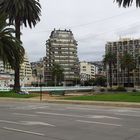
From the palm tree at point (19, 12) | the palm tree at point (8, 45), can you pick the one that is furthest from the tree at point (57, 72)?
the palm tree at point (8, 45)

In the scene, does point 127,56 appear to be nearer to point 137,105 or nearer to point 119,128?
point 137,105

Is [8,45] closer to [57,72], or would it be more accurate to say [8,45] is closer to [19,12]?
[19,12]

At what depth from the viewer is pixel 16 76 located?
53.9 m

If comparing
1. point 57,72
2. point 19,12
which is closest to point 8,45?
point 19,12

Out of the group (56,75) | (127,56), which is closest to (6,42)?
(127,56)

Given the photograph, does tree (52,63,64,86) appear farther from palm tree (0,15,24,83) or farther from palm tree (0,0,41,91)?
palm tree (0,15,24,83)

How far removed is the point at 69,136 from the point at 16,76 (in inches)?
1630

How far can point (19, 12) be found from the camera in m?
53.3

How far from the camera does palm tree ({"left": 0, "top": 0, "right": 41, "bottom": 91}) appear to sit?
2075 inches

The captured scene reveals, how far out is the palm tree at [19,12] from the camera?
52694 mm

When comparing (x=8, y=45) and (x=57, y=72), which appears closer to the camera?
(x=8, y=45)

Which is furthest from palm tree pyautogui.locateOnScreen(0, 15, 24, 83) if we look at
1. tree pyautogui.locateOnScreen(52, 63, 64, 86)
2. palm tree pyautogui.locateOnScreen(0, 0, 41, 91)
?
tree pyautogui.locateOnScreen(52, 63, 64, 86)

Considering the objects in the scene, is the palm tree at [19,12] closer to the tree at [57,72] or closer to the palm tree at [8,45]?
the palm tree at [8,45]

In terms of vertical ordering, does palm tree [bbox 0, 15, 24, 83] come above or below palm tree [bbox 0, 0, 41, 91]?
below
